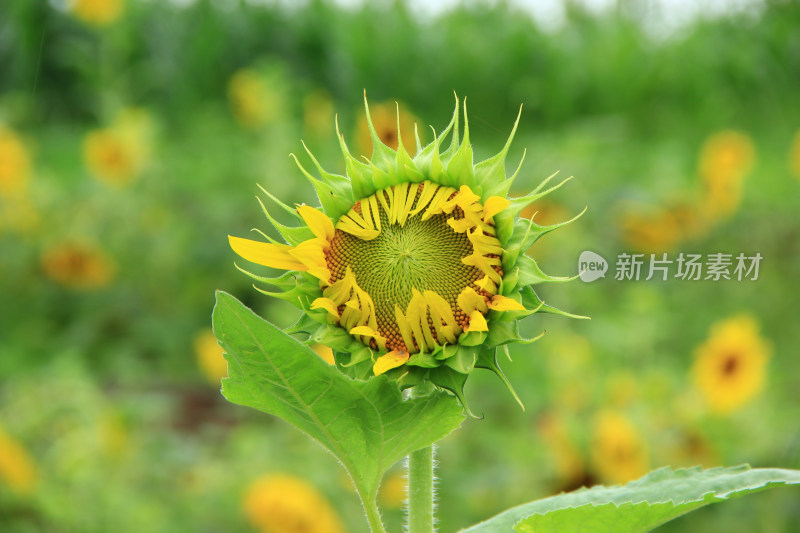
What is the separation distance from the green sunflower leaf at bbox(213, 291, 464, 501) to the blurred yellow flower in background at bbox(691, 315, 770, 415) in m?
1.54

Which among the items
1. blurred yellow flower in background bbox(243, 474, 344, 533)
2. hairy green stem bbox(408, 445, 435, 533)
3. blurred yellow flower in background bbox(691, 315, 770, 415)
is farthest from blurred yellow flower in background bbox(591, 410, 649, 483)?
hairy green stem bbox(408, 445, 435, 533)

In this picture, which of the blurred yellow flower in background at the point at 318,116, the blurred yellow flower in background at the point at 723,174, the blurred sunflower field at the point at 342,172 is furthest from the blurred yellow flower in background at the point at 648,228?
the blurred yellow flower in background at the point at 318,116

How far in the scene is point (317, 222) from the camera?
434 millimetres

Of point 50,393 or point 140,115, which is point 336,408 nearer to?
point 50,393

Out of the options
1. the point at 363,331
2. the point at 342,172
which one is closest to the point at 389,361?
the point at 363,331

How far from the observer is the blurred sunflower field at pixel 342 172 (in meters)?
1.71

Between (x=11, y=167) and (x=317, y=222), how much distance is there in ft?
7.91

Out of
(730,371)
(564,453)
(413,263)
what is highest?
(730,371)

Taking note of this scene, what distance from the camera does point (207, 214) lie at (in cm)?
286

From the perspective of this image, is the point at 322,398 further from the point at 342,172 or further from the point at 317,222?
the point at 342,172

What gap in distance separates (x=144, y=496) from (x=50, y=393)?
0.90 feet

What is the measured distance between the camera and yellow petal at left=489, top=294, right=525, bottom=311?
15.9 inches

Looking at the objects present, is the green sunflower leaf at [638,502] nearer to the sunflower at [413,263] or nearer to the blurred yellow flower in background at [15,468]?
the sunflower at [413,263]

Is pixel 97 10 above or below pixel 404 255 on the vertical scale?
above
